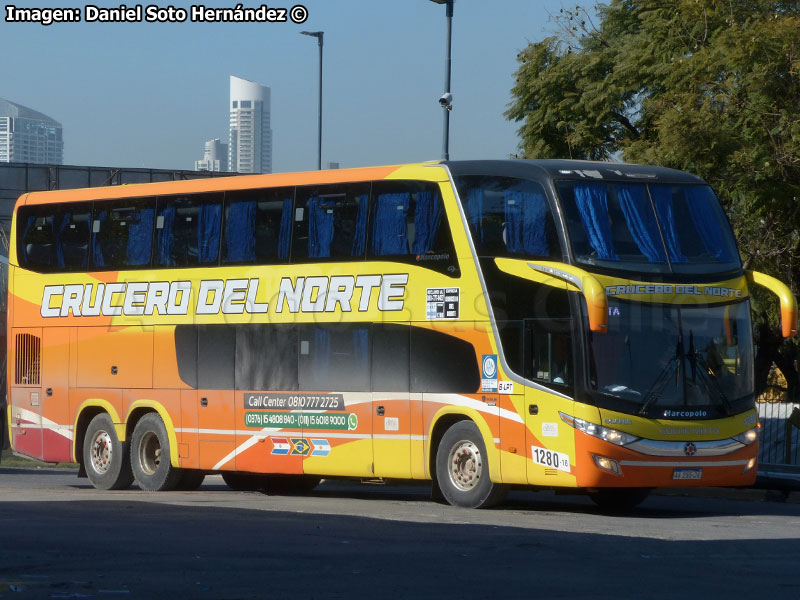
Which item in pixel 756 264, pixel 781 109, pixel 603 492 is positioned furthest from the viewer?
pixel 756 264

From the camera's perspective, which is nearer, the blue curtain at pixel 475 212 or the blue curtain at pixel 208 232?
the blue curtain at pixel 475 212

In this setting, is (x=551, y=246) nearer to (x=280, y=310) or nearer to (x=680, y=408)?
(x=680, y=408)

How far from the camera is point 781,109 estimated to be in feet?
100.0

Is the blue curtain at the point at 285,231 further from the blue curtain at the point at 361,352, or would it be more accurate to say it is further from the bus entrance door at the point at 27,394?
the bus entrance door at the point at 27,394

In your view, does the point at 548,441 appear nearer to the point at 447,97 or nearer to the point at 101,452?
the point at 101,452

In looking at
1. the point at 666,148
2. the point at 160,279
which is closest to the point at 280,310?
the point at 160,279

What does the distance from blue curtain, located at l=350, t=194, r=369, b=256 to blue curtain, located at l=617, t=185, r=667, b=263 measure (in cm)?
334

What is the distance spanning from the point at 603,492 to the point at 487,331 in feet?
8.79

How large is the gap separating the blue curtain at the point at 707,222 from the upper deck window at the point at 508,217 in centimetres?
190

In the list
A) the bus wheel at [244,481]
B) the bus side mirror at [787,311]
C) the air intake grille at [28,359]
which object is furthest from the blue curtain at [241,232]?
the bus side mirror at [787,311]

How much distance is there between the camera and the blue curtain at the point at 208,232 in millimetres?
21156

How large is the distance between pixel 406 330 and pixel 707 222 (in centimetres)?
388

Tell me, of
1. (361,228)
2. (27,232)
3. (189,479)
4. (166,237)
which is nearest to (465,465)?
(361,228)

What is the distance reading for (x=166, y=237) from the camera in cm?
2186
